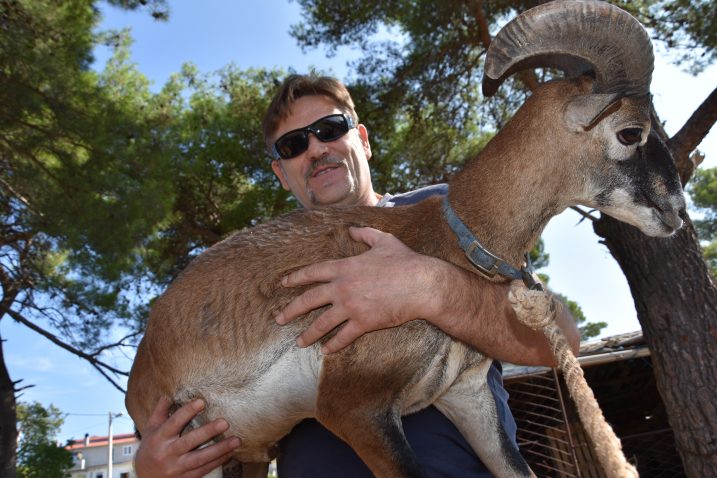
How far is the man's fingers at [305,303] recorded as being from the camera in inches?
109

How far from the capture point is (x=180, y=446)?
2.90 meters

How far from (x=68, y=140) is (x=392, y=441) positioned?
9681mm

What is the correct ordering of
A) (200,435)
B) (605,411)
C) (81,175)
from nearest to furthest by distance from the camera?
(200,435)
(81,175)
(605,411)

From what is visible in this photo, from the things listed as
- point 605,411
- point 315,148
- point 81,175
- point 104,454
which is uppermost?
point 104,454

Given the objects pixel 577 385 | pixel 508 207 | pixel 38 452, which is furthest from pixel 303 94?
pixel 38 452

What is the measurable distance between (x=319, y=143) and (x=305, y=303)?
1.84 metres

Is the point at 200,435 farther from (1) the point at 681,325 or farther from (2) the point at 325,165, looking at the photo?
(1) the point at 681,325

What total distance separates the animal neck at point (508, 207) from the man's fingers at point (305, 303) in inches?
31.2

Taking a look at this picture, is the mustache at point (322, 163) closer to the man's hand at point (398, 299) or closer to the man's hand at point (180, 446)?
the man's hand at point (398, 299)

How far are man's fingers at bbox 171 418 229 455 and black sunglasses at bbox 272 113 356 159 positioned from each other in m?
2.13

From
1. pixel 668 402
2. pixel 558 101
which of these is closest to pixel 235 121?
pixel 668 402

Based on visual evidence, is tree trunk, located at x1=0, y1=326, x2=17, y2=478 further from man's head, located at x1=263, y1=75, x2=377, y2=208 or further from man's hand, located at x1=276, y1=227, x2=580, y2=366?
man's hand, located at x1=276, y1=227, x2=580, y2=366

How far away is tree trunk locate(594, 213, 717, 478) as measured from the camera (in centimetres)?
639

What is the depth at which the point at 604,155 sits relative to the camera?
3.02m
